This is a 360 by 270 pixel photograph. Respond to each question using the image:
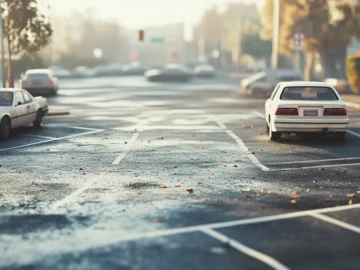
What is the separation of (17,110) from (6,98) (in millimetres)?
514

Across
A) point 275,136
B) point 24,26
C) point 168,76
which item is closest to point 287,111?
point 275,136

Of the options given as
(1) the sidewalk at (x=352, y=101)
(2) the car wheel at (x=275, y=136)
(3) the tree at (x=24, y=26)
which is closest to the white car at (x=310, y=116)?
(2) the car wheel at (x=275, y=136)

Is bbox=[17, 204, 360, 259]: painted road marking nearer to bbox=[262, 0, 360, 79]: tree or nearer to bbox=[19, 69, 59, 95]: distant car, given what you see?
bbox=[19, 69, 59, 95]: distant car

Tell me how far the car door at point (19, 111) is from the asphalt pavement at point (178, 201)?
0.40 metres

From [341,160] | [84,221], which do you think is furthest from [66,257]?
[341,160]

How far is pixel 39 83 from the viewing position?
39375 mm

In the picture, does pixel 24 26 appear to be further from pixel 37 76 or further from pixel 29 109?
pixel 37 76

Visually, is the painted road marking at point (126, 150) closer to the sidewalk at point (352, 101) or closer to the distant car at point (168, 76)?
the sidewalk at point (352, 101)

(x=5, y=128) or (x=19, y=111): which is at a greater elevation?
(x=19, y=111)

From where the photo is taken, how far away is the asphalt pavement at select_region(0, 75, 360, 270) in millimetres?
7027

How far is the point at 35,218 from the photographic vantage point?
345 inches

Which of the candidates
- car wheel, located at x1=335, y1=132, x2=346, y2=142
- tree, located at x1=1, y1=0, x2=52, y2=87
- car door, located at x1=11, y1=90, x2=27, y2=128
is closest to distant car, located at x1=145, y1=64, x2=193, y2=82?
tree, located at x1=1, y1=0, x2=52, y2=87

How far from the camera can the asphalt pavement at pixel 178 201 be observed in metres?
7.03

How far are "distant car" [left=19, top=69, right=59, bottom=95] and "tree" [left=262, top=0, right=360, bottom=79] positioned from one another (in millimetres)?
18546
